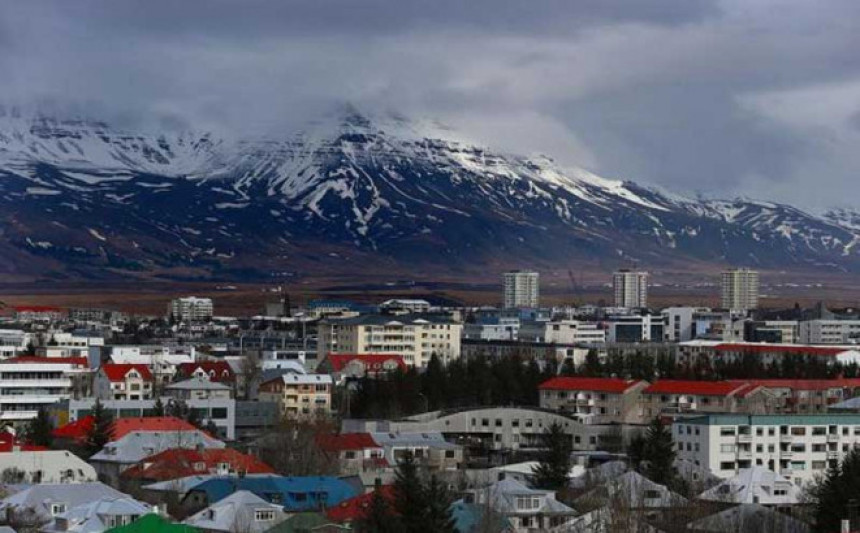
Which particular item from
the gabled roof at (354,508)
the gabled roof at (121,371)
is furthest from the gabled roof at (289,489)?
the gabled roof at (121,371)

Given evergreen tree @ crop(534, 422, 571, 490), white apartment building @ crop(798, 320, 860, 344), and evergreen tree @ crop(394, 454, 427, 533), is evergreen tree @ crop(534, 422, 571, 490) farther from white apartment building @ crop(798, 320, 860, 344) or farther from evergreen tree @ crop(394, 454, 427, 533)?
white apartment building @ crop(798, 320, 860, 344)

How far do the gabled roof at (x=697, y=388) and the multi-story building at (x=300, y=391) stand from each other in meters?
10.2

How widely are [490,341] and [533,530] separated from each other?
7283 centimetres

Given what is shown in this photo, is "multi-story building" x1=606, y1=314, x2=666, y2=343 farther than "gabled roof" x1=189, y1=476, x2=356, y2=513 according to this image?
Yes

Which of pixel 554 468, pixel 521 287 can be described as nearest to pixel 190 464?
pixel 554 468

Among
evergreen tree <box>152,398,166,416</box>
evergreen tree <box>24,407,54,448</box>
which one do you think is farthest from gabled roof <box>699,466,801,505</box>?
evergreen tree <box>152,398,166,416</box>

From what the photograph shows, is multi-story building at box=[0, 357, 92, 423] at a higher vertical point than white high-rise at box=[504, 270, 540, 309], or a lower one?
lower

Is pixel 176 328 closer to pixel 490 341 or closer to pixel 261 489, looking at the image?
pixel 490 341

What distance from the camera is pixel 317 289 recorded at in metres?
198

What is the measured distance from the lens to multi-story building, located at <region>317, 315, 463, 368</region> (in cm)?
9381

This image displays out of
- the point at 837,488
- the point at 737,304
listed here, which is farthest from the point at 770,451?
the point at 737,304

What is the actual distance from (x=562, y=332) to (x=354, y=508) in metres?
79.4

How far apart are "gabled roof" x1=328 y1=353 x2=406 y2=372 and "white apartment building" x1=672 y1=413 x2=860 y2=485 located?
3139cm

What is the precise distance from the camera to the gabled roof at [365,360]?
265ft
